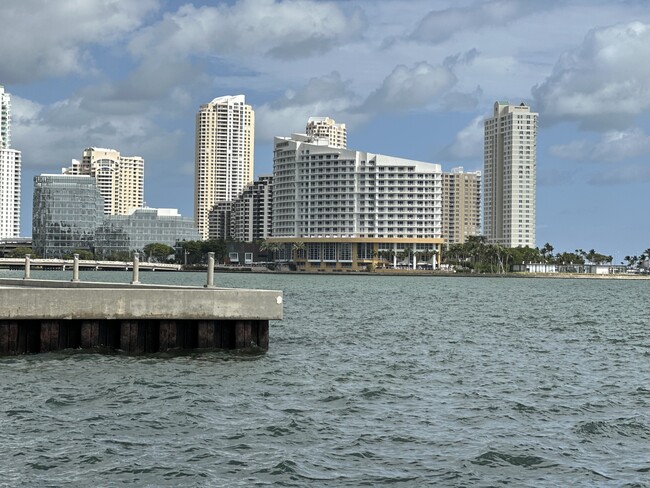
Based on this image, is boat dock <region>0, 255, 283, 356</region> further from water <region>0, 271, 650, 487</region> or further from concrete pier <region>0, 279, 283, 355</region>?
water <region>0, 271, 650, 487</region>

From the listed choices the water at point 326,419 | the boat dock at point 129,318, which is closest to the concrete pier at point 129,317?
the boat dock at point 129,318

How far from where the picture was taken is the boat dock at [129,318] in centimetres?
3191

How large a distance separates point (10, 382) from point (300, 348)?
16358mm

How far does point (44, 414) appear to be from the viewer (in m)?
23.6

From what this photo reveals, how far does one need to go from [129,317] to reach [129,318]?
0.08 m

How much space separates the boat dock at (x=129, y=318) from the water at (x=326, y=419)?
2.40ft

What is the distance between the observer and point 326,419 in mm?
24500

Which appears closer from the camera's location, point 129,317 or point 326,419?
point 326,419

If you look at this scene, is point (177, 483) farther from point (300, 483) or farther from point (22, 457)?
point (22, 457)

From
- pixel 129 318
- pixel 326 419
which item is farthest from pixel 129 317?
pixel 326 419

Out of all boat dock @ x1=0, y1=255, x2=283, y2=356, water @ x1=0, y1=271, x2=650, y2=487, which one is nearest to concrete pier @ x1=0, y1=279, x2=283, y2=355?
boat dock @ x1=0, y1=255, x2=283, y2=356

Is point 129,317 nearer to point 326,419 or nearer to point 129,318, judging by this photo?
point 129,318

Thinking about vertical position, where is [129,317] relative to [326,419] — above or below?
above

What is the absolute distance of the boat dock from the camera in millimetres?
31906
